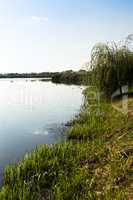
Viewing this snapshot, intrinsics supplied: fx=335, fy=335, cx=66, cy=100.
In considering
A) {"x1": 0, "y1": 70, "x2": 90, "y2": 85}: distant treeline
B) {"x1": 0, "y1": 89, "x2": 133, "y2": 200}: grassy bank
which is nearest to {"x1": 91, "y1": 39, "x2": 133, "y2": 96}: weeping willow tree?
{"x1": 0, "y1": 70, "x2": 90, "y2": 85}: distant treeline

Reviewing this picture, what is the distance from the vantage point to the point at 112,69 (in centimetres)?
2452

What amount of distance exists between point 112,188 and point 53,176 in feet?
7.53

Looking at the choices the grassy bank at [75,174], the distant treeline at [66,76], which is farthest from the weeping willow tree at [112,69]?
the grassy bank at [75,174]

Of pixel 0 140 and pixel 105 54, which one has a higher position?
pixel 105 54

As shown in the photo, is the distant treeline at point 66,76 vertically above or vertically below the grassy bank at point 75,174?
above

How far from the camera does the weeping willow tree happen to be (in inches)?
964

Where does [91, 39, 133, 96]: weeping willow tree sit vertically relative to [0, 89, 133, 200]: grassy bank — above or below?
above

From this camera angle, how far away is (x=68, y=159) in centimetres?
1063

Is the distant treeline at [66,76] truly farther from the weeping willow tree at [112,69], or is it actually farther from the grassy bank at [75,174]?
the grassy bank at [75,174]

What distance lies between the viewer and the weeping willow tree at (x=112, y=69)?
964 inches

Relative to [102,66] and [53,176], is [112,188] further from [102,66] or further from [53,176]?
[102,66]

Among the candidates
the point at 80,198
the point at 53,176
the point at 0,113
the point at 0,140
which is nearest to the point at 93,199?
the point at 80,198

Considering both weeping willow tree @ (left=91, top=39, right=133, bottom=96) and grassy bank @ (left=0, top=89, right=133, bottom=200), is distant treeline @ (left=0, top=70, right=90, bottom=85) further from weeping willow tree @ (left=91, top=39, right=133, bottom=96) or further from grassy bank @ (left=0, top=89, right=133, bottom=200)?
grassy bank @ (left=0, top=89, right=133, bottom=200)

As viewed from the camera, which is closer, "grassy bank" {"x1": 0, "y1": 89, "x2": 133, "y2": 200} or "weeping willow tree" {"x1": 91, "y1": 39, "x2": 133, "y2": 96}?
"grassy bank" {"x1": 0, "y1": 89, "x2": 133, "y2": 200}
